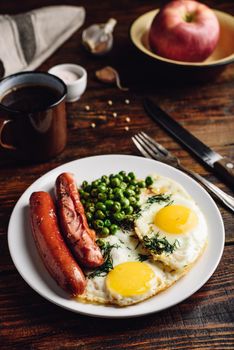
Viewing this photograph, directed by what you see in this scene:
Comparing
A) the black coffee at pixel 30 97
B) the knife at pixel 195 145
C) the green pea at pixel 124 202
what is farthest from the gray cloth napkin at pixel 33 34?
the green pea at pixel 124 202

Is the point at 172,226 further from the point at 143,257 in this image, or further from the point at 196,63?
the point at 196,63

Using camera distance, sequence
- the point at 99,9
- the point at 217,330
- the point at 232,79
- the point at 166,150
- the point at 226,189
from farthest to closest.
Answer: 1. the point at 99,9
2. the point at 232,79
3. the point at 166,150
4. the point at 226,189
5. the point at 217,330

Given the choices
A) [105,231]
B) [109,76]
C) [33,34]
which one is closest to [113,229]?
[105,231]

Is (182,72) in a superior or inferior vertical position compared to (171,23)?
inferior

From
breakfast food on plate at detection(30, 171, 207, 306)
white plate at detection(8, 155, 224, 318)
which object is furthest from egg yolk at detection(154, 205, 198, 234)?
white plate at detection(8, 155, 224, 318)

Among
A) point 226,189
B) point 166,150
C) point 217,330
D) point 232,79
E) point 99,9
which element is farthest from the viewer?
point 99,9

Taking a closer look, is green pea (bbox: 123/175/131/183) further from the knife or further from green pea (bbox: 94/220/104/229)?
the knife

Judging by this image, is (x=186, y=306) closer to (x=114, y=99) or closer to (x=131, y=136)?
(x=131, y=136)

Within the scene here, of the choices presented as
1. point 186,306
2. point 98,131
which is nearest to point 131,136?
point 98,131
